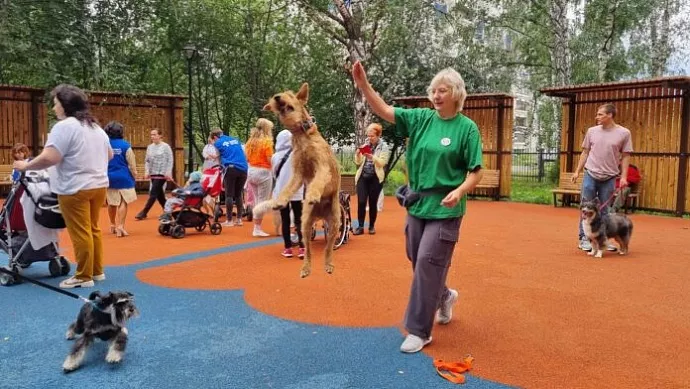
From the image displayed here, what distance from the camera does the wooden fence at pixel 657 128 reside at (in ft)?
41.5

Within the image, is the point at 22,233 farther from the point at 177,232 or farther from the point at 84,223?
the point at 177,232

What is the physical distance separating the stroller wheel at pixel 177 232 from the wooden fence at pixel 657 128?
10061 millimetres

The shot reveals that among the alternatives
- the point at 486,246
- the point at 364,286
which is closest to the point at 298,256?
the point at 364,286

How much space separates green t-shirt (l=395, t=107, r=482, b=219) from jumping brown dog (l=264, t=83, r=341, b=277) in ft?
3.46

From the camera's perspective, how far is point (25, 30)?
Answer: 543 inches

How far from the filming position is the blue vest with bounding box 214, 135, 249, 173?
29.6ft

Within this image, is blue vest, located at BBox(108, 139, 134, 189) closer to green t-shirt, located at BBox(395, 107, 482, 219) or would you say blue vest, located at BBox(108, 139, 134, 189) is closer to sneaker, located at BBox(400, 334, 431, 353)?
green t-shirt, located at BBox(395, 107, 482, 219)

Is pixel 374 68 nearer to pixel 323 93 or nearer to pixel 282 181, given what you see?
pixel 323 93

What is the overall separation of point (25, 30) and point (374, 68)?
11.0m

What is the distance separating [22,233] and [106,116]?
12.0 m

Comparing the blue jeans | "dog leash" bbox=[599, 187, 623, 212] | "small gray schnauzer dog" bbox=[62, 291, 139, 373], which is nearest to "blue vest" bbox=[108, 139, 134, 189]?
"small gray schnauzer dog" bbox=[62, 291, 139, 373]

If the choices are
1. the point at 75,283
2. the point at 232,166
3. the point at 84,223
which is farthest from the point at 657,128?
the point at 75,283

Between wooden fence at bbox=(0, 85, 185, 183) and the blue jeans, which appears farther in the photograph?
wooden fence at bbox=(0, 85, 185, 183)

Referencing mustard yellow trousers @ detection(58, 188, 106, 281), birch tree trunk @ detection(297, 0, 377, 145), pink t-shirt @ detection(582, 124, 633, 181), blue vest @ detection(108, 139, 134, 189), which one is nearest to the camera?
mustard yellow trousers @ detection(58, 188, 106, 281)
